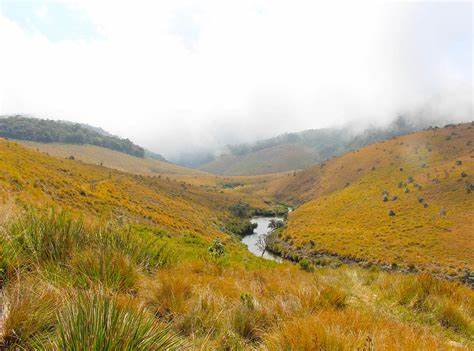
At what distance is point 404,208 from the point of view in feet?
267

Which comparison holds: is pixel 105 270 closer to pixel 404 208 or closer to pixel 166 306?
pixel 166 306

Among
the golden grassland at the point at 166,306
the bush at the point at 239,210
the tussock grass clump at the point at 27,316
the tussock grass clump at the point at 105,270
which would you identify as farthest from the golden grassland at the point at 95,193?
the bush at the point at 239,210

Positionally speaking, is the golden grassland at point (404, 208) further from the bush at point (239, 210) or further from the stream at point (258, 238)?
the bush at point (239, 210)

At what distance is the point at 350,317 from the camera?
13.2ft

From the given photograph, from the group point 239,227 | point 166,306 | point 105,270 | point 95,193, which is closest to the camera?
point 105,270

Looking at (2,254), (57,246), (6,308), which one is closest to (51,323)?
(6,308)

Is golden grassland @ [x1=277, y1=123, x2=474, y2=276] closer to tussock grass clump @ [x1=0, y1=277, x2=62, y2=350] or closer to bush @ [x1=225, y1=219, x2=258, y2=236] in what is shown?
bush @ [x1=225, y1=219, x2=258, y2=236]

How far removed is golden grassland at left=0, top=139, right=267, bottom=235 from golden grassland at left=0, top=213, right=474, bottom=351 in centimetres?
150

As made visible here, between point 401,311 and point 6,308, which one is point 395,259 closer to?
point 401,311

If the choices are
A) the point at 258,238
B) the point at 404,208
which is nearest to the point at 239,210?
the point at 258,238

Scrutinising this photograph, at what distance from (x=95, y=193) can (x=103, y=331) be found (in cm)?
4438

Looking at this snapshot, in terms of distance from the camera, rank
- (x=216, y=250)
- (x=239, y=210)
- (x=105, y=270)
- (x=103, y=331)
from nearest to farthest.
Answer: (x=103, y=331), (x=105, y=270), (x=216, y=250), (x=239, y=210)

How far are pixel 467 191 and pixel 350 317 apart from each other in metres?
94.2

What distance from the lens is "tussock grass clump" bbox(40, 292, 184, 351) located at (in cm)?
212
